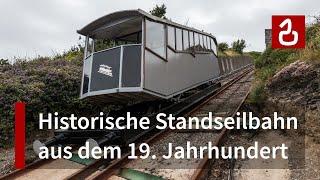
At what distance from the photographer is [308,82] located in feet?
39.6

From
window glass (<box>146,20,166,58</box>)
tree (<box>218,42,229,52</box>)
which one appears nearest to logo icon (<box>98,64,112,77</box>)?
window glass (<box>146,20,166,58</box>)

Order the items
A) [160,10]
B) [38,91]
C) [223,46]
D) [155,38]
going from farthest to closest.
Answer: [223,46], [160,10], [38,91], [155,38]

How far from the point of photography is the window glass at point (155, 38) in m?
12.5

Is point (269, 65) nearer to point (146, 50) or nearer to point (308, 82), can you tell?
point (308, 82)

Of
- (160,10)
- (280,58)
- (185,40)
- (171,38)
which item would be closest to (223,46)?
(160,10)

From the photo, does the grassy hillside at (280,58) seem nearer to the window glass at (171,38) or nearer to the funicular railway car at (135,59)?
the funicular railway car at (135,59)

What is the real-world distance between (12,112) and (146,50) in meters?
4.84

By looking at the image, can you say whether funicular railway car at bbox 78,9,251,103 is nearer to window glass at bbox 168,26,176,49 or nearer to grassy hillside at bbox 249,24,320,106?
window glass at bbox 168,26,176,49

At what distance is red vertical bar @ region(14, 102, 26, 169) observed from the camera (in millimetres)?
10961

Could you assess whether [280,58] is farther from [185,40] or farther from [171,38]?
[171,38]

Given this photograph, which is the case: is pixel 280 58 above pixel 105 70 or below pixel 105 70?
above

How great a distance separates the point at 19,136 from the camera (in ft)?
39.5

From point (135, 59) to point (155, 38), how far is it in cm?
105

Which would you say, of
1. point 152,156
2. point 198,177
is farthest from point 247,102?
point 198,177
